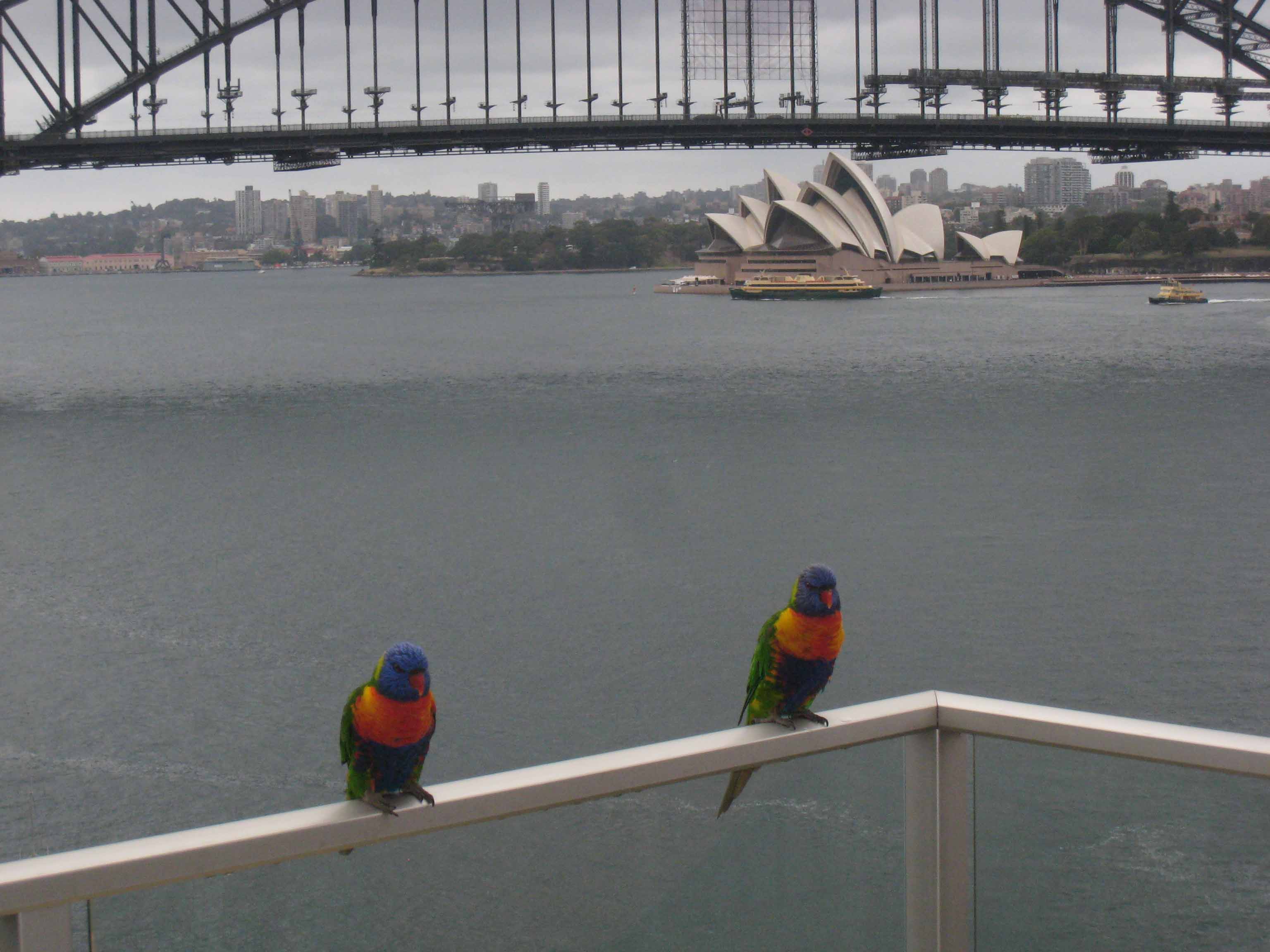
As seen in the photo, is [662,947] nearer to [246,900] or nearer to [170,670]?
[246,900]

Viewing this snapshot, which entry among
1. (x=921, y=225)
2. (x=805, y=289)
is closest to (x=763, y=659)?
(x=805, y=289)

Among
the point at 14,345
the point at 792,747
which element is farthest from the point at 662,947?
the point at 14,345

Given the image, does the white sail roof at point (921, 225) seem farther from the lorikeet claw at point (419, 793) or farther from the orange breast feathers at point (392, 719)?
the lorikeet claw at point (419, 793)

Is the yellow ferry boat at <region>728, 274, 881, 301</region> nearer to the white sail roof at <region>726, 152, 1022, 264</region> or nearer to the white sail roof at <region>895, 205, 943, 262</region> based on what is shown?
the white sail roof at <region>726, 152, 1022, 264</region>

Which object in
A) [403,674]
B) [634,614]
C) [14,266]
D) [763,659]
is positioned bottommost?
[634,614]

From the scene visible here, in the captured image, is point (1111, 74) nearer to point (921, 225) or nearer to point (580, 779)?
point (580, 779)

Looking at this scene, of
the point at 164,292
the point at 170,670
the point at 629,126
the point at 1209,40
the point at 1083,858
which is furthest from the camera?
the point at 164,292

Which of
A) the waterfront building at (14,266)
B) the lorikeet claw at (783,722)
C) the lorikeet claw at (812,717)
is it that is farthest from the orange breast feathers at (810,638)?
the waterfront building at (14,266)
